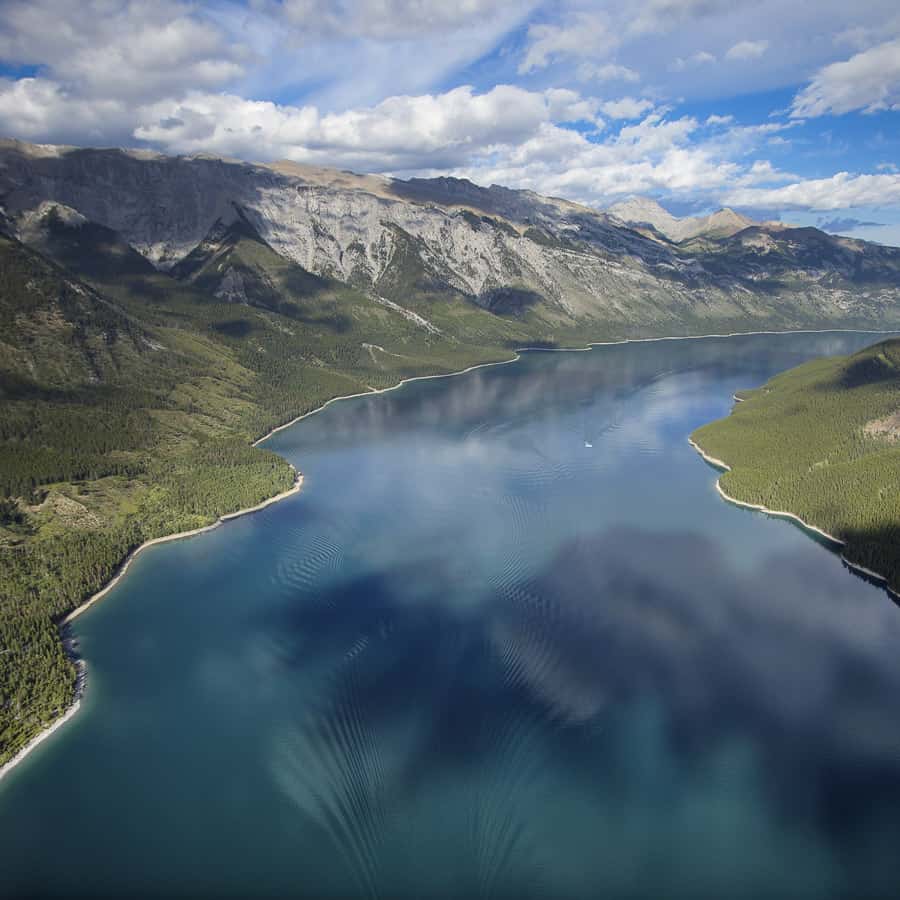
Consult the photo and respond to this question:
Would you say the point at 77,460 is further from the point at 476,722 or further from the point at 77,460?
the point at 476,722

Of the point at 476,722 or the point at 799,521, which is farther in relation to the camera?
the point at 799,521

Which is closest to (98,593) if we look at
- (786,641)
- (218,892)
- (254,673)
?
(254,673)

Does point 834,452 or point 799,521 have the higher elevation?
point 834,452

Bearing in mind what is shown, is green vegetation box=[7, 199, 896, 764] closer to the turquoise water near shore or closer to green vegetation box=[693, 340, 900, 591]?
the turquoise water near shore

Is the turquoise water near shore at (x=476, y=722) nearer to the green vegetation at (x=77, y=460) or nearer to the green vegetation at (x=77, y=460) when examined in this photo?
the green vegetation at (x=77, y=460)

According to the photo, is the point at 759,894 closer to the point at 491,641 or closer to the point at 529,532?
the point at 491,641

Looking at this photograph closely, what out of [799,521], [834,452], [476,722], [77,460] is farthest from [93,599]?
[834,452]
